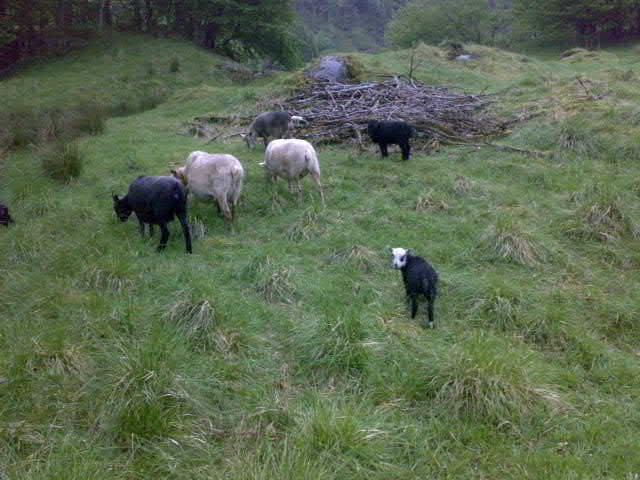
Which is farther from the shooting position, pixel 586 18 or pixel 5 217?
pixel 586 18

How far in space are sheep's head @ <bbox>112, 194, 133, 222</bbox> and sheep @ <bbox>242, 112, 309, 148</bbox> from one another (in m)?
4.99

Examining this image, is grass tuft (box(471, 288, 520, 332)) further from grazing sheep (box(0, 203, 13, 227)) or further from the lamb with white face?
grazing sheep (box(0, 203, 13, 227))

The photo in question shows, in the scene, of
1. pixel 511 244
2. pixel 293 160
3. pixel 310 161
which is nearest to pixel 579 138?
pixel 511 244

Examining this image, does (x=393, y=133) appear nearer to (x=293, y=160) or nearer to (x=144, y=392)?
(x=293, y=160)

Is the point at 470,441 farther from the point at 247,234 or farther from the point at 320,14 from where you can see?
the point at 320,14

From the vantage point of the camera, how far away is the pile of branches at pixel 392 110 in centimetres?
1255

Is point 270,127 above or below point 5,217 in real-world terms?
above

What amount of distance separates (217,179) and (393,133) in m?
4.52

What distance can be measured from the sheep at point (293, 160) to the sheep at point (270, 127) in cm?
344

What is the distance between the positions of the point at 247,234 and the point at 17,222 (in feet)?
14.1

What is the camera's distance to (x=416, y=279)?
5527mm

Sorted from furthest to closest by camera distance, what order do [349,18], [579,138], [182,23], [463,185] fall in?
[349,18]
[182,23]
[579,138]
[463,185]

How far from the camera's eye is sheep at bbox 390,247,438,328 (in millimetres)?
5469

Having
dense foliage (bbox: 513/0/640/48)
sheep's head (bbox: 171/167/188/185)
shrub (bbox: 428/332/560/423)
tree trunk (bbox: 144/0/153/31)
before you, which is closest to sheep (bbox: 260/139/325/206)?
sheep's head (bbox: 171/167/188/185)
